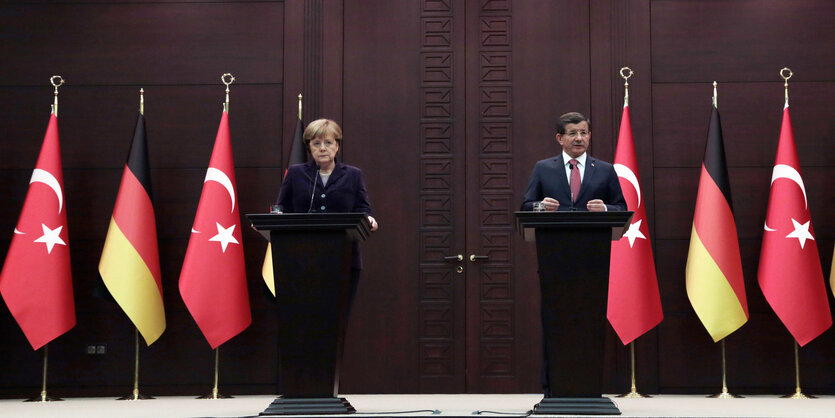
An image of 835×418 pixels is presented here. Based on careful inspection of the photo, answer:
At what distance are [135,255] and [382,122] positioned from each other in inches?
73.4

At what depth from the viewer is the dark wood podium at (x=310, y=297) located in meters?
4.16

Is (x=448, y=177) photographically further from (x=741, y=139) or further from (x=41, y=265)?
(x=41, y=265)

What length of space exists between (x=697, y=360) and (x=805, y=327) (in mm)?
752

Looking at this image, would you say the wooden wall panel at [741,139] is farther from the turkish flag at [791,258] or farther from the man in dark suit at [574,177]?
the man in dark suit at [574,177]

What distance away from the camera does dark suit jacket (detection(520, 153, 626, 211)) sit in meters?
4.66

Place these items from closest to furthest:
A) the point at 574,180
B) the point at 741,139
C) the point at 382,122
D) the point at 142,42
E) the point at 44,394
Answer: the point at 574,180 < the point at 44,394 < the point at 741,139 < the point at 382,122 < the point at 142,42

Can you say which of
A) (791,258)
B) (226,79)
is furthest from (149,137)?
(791,258)

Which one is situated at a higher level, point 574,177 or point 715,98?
point 715,98

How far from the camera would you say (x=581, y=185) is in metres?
4.68

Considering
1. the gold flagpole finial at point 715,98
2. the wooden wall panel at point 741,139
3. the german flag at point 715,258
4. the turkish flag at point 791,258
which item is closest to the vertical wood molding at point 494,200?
the wooden wall panel at point 741,139

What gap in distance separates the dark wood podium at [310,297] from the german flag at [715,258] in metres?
2.84

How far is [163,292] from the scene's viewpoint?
21.9 ft

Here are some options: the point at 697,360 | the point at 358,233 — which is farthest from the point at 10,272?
the point at 697,360

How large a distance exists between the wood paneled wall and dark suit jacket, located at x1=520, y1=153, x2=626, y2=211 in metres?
1.94
